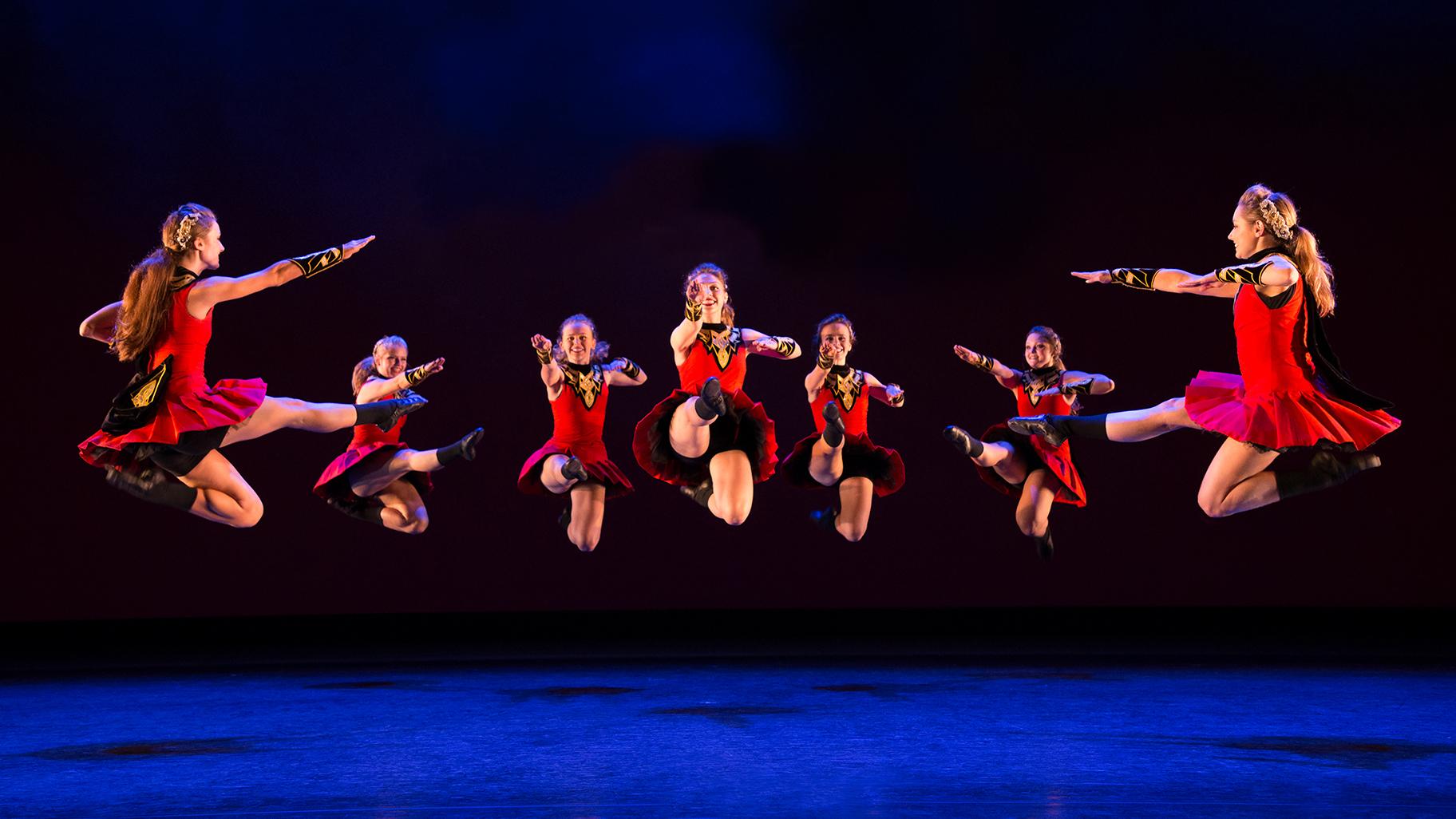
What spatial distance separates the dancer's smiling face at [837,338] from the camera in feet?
18.7


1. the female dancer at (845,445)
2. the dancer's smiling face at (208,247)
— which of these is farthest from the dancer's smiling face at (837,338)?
the dancer's smiling face at (208,247)

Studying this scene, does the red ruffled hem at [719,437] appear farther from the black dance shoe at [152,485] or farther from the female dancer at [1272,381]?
the black dance shoe at [152,485]

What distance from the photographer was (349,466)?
5504 mm

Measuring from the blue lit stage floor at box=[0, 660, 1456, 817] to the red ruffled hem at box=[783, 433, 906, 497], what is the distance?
84 centimetres

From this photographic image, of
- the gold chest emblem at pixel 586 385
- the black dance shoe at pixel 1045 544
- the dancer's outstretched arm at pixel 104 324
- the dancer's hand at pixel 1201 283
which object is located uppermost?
the dancer's hand at pixel 1201 283

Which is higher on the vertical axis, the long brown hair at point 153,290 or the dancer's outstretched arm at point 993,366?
the dancer's outstretched arm at point 993,366

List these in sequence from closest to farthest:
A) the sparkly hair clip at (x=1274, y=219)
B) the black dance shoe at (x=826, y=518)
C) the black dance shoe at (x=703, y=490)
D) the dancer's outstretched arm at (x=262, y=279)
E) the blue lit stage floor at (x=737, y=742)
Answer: the blue lit stage floor at (x=737, y=742)
the dancer's outstretched arm at (x=262, y=279)
the sparkly hair clip at (x=1274, y=219)
the black dance shoe at (x=703, y=490)
the black dance shoe at (x=826, y=518)

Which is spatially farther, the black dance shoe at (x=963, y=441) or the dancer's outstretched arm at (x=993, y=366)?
the dancer's outstretched arm at (x=993, y=366)

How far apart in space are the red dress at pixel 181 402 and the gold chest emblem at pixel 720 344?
1707mm

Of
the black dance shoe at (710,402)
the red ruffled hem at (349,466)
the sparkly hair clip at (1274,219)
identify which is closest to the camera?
the sparkly hair clip at (1274,219)

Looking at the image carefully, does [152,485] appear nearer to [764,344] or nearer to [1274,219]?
[764,344]

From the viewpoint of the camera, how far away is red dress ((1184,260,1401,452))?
4.58m

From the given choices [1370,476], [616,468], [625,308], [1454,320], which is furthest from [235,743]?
[1454,320]

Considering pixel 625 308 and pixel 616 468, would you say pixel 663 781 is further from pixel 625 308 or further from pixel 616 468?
pixel 625 308
